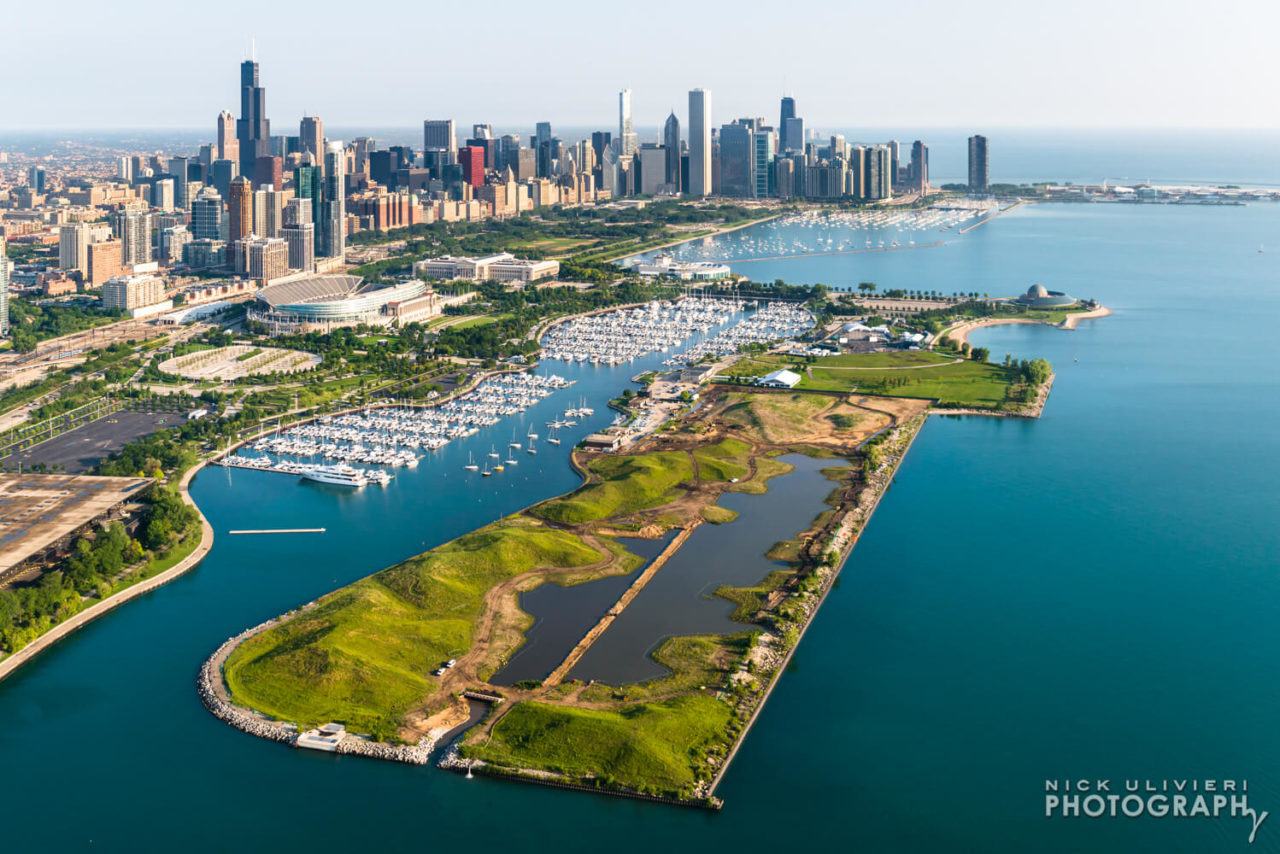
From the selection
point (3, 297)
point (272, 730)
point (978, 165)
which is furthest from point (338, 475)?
point (978, 165)

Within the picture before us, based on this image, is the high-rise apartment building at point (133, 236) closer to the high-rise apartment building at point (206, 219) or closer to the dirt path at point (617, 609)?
the high-rise apartment building at point (206, 219)

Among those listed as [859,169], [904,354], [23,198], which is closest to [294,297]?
[904,354]

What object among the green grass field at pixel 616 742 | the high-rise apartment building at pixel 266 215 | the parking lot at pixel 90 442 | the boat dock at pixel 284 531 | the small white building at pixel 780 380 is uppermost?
the high-rise apartment building at pixel 266 215

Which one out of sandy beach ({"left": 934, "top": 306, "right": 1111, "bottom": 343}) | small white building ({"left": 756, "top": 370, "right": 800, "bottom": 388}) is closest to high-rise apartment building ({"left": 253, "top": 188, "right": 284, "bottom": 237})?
→ sandy beach ({"left": 934, "top": 306, "right": 1111, "bottom": 343})

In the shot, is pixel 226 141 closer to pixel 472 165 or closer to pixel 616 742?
pixel 472 165

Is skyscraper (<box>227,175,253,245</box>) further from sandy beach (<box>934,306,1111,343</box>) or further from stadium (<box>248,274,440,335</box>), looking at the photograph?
sandy beach (<box>934,306,1111,343</box>)

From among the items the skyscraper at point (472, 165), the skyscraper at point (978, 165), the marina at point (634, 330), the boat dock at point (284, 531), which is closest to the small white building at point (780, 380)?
the marina at point (634, 330)
